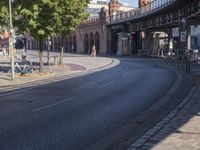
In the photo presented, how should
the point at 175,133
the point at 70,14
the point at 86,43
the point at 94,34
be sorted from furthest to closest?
the point at 86,43, the point at 94,34, the point at 70,14, the point at 175,133

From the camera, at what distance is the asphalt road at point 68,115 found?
10.1 meters

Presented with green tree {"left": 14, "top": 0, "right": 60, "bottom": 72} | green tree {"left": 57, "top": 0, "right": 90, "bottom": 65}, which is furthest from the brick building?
green tree {"left": 14, "top": 0, "right": 60, "bottom": 72}

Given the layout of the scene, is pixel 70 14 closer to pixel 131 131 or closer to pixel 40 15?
pixel 40 15

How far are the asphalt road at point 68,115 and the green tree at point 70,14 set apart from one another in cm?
1718

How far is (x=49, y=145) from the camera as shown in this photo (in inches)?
379

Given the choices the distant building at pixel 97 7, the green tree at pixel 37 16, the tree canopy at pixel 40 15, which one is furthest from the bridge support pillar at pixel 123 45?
the green tree at pixel 37 16

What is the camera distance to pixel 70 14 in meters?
40.1

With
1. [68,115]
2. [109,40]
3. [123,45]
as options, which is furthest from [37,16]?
[109,40]

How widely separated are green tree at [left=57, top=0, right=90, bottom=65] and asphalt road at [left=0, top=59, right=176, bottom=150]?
56.3ft

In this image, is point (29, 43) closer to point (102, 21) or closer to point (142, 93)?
point (102, 21)

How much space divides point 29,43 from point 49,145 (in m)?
162

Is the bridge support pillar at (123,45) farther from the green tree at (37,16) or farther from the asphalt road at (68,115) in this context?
the asphalt road at (68,115)

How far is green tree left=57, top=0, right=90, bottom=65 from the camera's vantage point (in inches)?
1494

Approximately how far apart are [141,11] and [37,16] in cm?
4214
